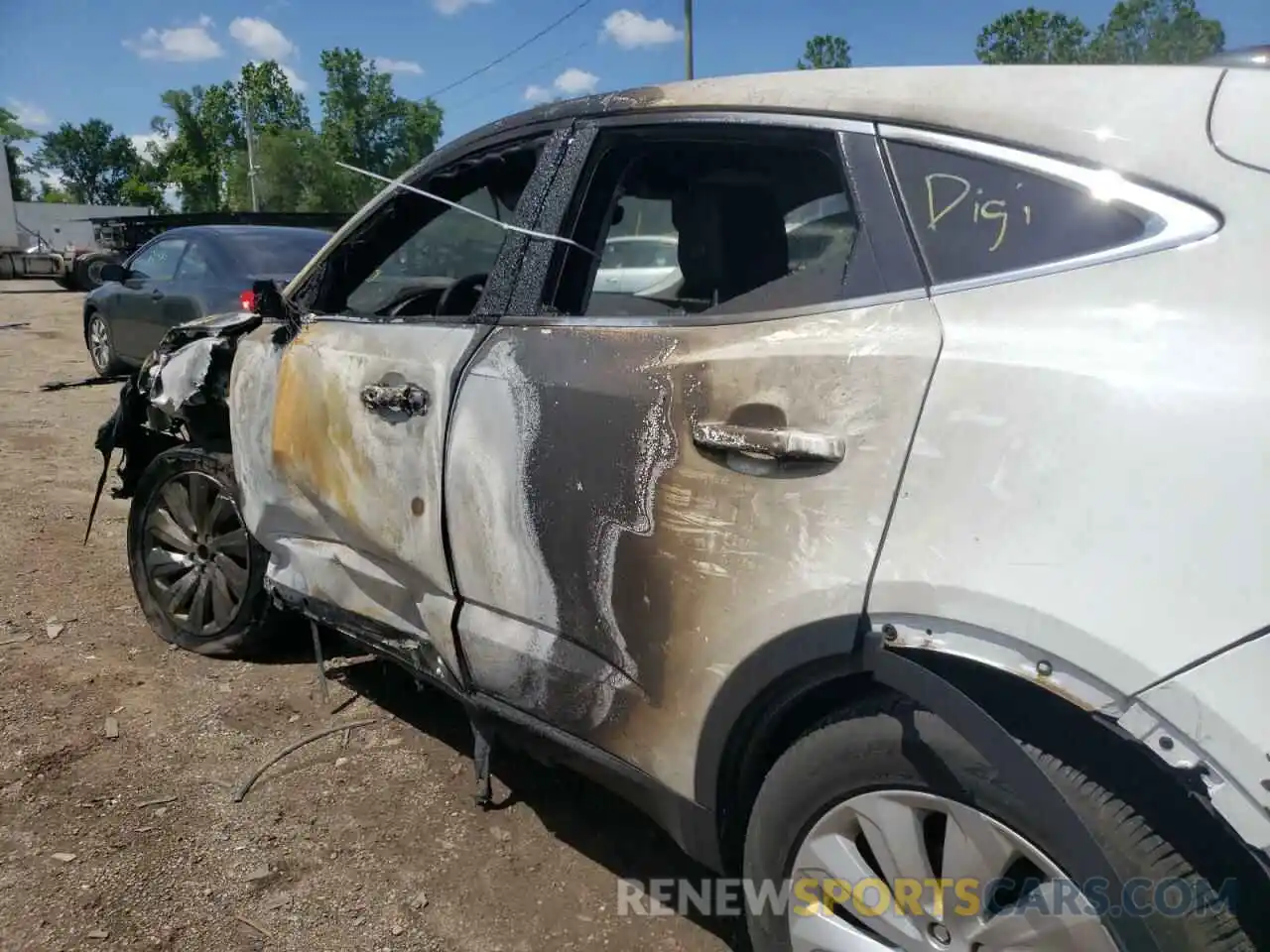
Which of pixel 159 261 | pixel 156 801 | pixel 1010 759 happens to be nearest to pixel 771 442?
pixel 1010 759

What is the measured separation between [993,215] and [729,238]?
37.2 inches

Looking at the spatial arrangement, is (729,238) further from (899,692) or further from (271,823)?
(271,823)

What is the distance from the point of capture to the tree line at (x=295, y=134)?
3.70 meters

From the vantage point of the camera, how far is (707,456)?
6.07 ft

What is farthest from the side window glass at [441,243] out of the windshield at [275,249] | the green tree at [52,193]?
the green tree at [52,193]

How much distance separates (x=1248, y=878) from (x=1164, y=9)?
125 inches

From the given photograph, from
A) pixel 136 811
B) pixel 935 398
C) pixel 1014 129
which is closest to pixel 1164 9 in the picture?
pixel 1014 129

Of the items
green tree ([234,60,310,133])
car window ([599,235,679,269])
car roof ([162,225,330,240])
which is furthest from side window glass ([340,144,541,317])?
green tree ([234,60,310,133])

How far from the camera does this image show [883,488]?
5.26 feet

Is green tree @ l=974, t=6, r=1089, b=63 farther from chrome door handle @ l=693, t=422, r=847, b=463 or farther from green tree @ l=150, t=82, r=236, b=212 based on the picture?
green tree @ l=150, t=82, r=236, b=212

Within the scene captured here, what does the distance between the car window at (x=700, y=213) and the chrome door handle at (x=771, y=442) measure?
0.29m

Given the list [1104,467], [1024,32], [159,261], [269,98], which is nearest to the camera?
[1104,467]

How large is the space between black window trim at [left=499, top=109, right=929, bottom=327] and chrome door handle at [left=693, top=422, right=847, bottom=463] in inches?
8.9

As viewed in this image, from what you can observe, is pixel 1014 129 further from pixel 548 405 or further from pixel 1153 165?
pixel 548 405
